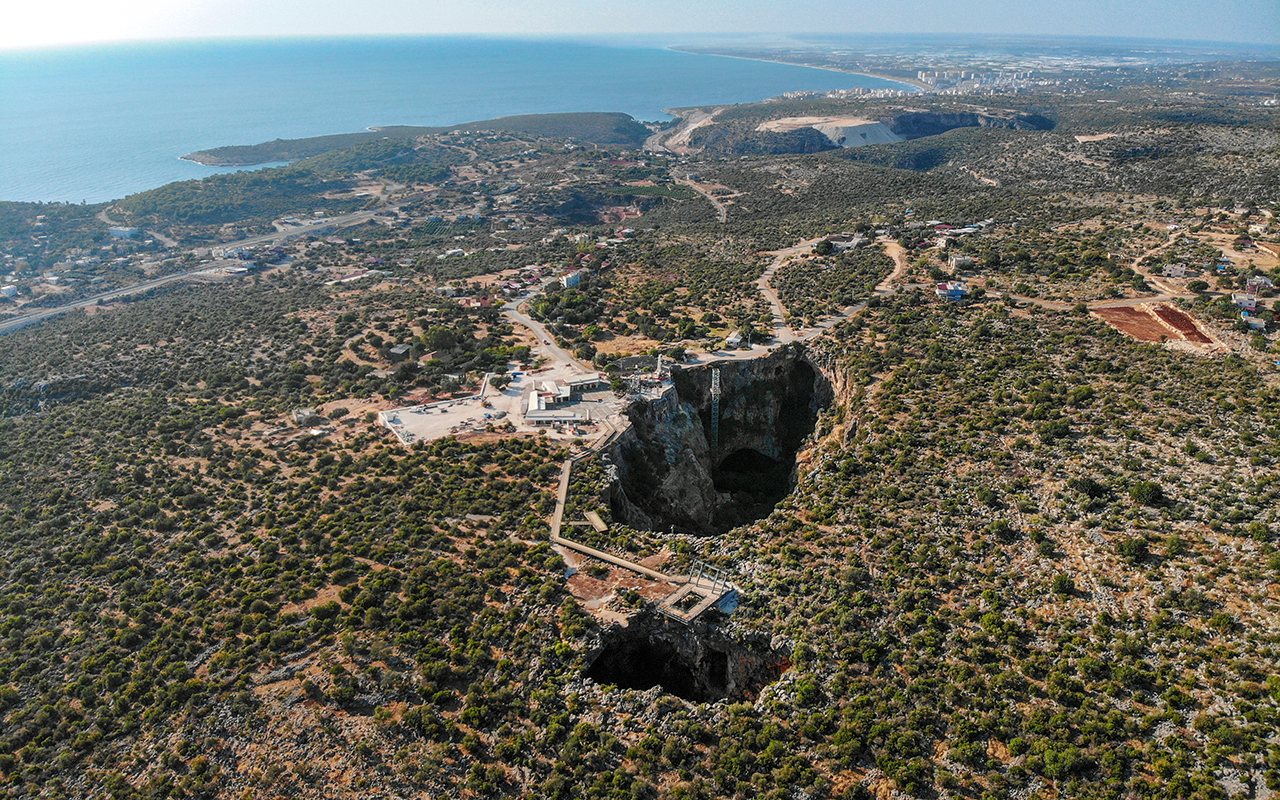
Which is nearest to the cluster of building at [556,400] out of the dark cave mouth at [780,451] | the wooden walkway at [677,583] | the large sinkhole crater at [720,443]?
the large sinkhole crater at [720,443]

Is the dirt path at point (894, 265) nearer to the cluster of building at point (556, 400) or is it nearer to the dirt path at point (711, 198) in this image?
the cluster of building at point (556, 400)

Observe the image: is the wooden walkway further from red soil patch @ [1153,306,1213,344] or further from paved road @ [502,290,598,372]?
red soil patch @ [1153,306,1213,344]

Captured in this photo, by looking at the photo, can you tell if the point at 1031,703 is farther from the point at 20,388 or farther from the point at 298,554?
the point at 20,388

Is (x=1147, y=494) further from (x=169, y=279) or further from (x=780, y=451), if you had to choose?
(x=169, y=279)

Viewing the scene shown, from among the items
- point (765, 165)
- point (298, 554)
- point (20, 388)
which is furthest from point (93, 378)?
point (765, 165)

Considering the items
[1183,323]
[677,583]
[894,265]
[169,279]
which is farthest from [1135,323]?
[169,279]

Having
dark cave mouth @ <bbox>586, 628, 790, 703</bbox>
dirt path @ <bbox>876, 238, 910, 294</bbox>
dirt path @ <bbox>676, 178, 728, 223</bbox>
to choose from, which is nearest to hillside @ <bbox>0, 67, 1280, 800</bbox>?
dark cave mouth @ <bbox>586, 628, 790, 703</bbox>
